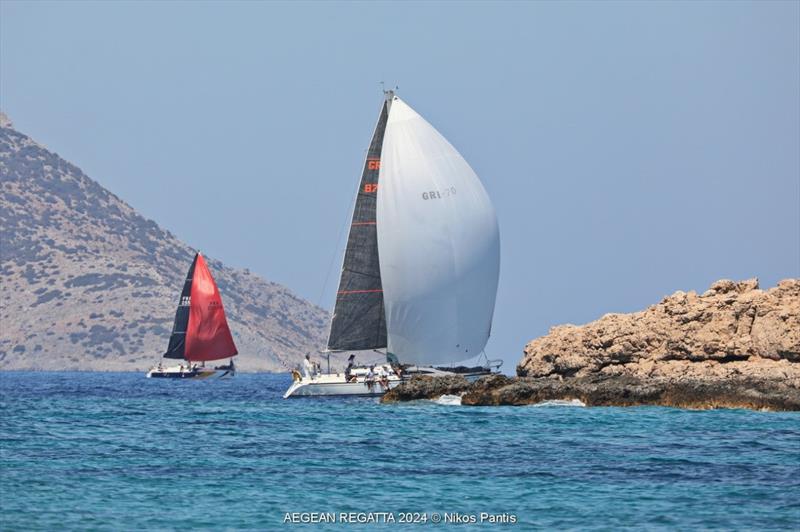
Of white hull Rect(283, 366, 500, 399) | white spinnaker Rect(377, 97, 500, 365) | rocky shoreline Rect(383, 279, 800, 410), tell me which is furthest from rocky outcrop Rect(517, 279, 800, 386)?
white hull Rect(283, 366, 500, 399)

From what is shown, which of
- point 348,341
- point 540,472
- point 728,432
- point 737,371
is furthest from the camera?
point 348,341

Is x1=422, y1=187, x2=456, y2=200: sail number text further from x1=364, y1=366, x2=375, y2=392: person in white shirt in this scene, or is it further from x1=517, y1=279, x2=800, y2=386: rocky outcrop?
x1=364, y1=366, x2=375, y2=392: person in white shirt

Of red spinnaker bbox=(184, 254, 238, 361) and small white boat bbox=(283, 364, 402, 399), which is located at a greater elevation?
red spinnaker bbox=(184, 254, 238, 361)

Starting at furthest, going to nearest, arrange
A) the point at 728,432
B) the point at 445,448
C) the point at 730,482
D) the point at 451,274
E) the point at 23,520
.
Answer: the point at 451,274 < the point at 728,432 < the point at 445,448 < the point at 730,482 < the point at 23,520

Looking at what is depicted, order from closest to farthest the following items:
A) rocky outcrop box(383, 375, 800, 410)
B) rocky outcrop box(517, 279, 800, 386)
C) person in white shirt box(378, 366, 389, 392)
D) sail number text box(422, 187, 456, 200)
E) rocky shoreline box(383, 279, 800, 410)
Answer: rocky outcrop box(383, 375, 800, 410)
rocky shoreline box(383, 279, 800, 410)
rocky outcrop box(517, 279, 800, 386)
sail number text box(422, 187, 456, 200)
person in white shirt box(378, 366, 389, 392)

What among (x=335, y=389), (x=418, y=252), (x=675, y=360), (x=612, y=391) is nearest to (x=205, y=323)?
(x=335, y=389)

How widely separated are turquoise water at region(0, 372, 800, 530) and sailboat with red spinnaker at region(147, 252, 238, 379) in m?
68.0

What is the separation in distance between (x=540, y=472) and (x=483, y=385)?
77.6 ft

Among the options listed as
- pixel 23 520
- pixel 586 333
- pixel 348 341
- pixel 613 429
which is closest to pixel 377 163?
pixel 348 341

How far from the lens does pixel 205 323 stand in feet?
406

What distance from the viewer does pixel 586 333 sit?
59750mm

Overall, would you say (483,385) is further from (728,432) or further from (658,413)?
(728,432)

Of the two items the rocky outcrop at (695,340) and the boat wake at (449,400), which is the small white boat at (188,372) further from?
the rocky outcrop at (695,340)

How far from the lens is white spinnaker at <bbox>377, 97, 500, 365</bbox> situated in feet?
212
